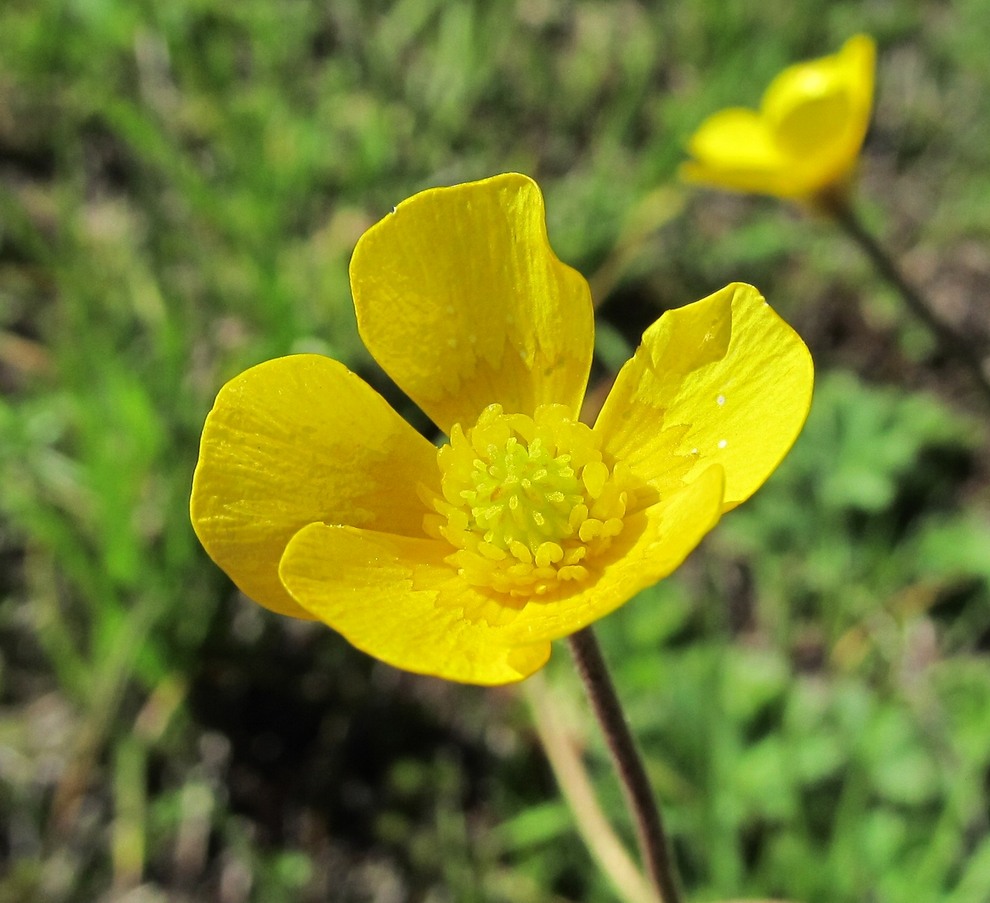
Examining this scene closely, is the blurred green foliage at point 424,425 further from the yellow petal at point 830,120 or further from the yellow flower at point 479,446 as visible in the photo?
the yellow flower at point 479,446

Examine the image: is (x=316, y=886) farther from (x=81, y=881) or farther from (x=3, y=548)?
(x=3, y=548)

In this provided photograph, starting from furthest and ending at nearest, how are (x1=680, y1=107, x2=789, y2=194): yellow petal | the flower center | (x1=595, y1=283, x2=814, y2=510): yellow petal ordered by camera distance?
(x1=680, y1=107, x2=789, y2=194): yellow petal, the flower center, (x1=595, y1=283, x2=814, y2=510): yellow petal

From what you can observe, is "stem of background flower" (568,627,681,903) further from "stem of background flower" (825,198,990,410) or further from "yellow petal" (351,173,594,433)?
"stem of background flower" (825,198,990,410)

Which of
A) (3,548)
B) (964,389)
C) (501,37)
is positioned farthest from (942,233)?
(3,548)

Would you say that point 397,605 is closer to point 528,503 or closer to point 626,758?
point 528,503

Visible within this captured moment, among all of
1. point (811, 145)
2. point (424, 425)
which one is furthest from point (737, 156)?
point (424, 425)

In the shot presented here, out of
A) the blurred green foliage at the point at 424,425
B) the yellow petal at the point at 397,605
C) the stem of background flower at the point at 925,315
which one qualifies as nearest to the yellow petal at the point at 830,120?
the stem of background flower at the point at 925,315

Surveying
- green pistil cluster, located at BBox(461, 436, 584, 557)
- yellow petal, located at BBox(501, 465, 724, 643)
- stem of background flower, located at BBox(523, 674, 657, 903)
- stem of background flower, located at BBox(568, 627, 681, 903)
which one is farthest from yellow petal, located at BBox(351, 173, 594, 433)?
stem of background flower, located at BBox(523, 674, 657, 903)

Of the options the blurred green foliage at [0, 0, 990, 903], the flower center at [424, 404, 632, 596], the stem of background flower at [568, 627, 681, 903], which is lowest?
the blurred green foliage at [0, 0, 990, 903]
